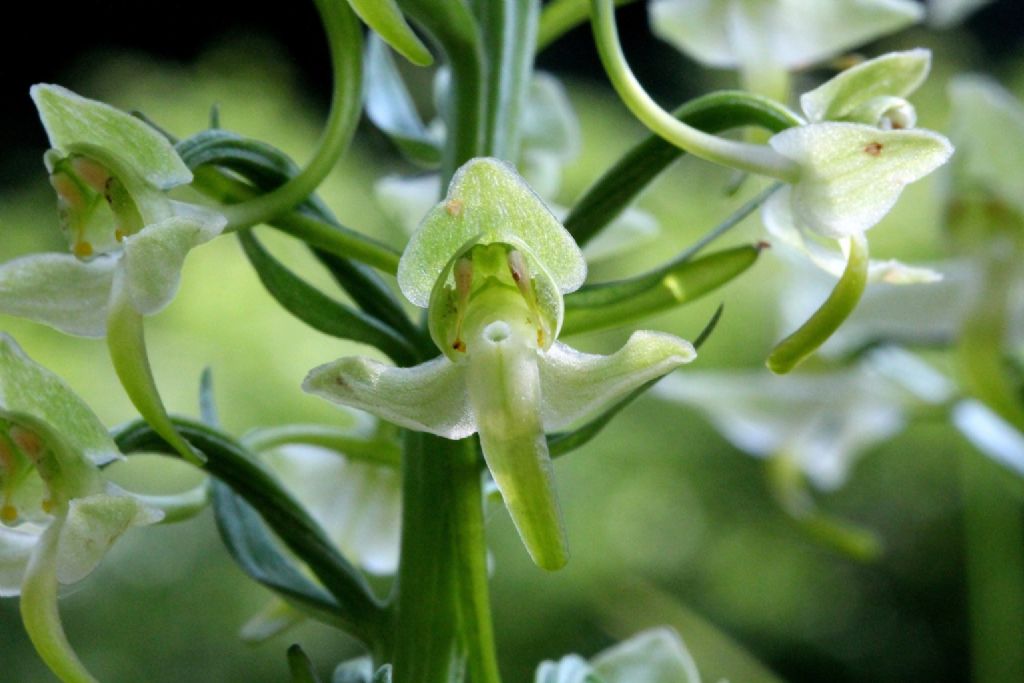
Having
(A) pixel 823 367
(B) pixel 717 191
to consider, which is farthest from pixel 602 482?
(A) pixel 823 367

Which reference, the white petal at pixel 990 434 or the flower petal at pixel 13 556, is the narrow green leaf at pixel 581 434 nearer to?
the flower petal at pixel 13 556

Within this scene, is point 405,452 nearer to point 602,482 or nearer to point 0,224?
point 602,482

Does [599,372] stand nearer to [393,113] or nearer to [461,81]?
[461,81]

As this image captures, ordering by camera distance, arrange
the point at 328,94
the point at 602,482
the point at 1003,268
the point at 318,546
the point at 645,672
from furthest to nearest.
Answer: the point at 328,94
the point at 602,482
the point at 1003,268
the point at 645,672
the point at 318,546

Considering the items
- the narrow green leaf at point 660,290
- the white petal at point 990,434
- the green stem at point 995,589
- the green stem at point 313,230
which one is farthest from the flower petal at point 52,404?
the green stem at point 995,589

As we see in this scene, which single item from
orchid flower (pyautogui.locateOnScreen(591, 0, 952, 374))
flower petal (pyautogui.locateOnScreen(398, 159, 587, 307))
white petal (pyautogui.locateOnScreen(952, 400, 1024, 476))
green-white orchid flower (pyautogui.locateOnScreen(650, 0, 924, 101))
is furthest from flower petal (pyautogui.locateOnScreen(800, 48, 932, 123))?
white petal (pyautogui.locateOnScreen(952, 400, 1024, 476))

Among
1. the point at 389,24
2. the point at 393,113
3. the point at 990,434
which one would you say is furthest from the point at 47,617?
the point at 990,434
